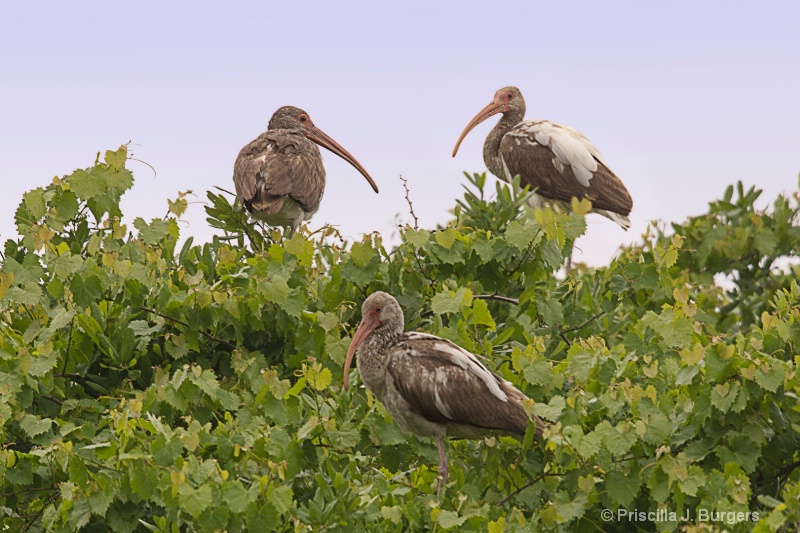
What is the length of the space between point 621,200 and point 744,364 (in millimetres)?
7297

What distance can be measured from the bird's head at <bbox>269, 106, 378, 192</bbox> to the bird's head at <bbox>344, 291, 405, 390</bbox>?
22.1 ft

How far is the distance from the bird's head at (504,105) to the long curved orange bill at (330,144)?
1.64 m

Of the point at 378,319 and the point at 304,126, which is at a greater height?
the point at 304,126

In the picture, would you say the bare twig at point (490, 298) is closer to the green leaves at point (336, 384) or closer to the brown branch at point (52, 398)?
the green leaves at point (336, 384)

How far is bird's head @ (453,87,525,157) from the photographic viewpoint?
50.6ft

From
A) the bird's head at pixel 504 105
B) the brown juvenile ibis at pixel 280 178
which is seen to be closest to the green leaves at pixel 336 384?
the brown juvenile ibis at pixel 280 178

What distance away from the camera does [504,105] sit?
15.4m

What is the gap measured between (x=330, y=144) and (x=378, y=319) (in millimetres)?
6959

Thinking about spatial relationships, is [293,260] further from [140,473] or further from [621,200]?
[621,200]

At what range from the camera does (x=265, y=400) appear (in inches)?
295

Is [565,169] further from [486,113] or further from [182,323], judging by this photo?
[182,323]

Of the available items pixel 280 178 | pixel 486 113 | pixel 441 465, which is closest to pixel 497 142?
pixel 486 113

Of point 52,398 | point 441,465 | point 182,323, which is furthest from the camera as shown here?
point 182,323

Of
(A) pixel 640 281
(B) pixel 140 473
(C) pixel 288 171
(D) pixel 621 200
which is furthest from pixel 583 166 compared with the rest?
(B) pixel 140 473
